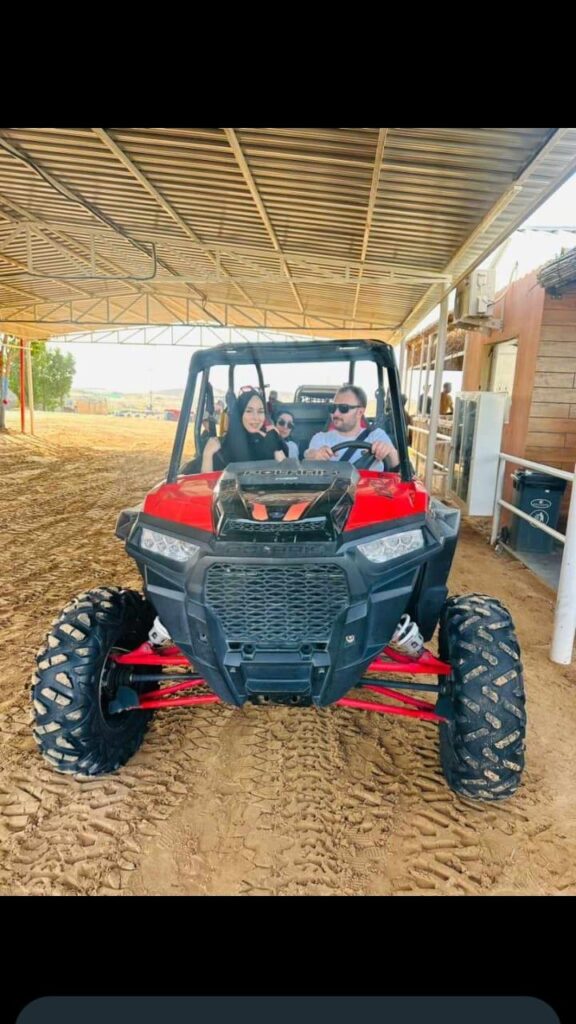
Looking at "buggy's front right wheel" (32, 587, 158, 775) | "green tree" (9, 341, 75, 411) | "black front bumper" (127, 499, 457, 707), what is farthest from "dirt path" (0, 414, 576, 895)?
"green tree" (9, 341, 75, 411)

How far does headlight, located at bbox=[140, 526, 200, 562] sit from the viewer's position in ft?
6.24

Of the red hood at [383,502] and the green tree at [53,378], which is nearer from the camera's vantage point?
the red hood at [383,502]

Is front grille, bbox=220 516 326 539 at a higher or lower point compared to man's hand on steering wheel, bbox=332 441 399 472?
lower

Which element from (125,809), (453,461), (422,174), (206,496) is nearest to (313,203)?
(422,174)

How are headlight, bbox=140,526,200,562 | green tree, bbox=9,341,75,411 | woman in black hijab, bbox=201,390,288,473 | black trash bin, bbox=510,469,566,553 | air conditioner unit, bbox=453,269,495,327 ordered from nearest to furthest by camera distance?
headlight, bbox=140,526,200,562 → woman in black hijab, bbox=201,390,288,473 → black trash bin, bbox=510,469,566,553 → air conditioner unit, bbox=453,269,495,327 → green tree, bbox=9,341,75,411

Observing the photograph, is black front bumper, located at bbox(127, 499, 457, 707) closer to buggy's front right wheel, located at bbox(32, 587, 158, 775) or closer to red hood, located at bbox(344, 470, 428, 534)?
red hood, located at bbox(344, 470, 428, 534)

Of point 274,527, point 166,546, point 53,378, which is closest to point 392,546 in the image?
point 274,527

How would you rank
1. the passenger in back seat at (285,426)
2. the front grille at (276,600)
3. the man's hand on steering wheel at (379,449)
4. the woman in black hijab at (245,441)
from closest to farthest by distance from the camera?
the front grille at (276,600), the man's hand on steering wheel at (379,449), the woman in black hijab at (245,441), the passenger in back seat at (285,426)

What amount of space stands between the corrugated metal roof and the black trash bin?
2369 millimetres

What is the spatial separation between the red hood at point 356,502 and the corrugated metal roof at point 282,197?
2.90m

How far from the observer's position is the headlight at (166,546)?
6.24ft

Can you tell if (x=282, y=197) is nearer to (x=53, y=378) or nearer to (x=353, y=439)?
(x=353, y=439)

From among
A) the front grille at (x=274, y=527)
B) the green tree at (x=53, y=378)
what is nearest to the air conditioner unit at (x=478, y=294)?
the front grille at (x=274, y=527)

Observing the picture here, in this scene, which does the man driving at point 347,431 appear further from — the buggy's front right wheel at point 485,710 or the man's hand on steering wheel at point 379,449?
the buggy's front right wheel at point 485,710
